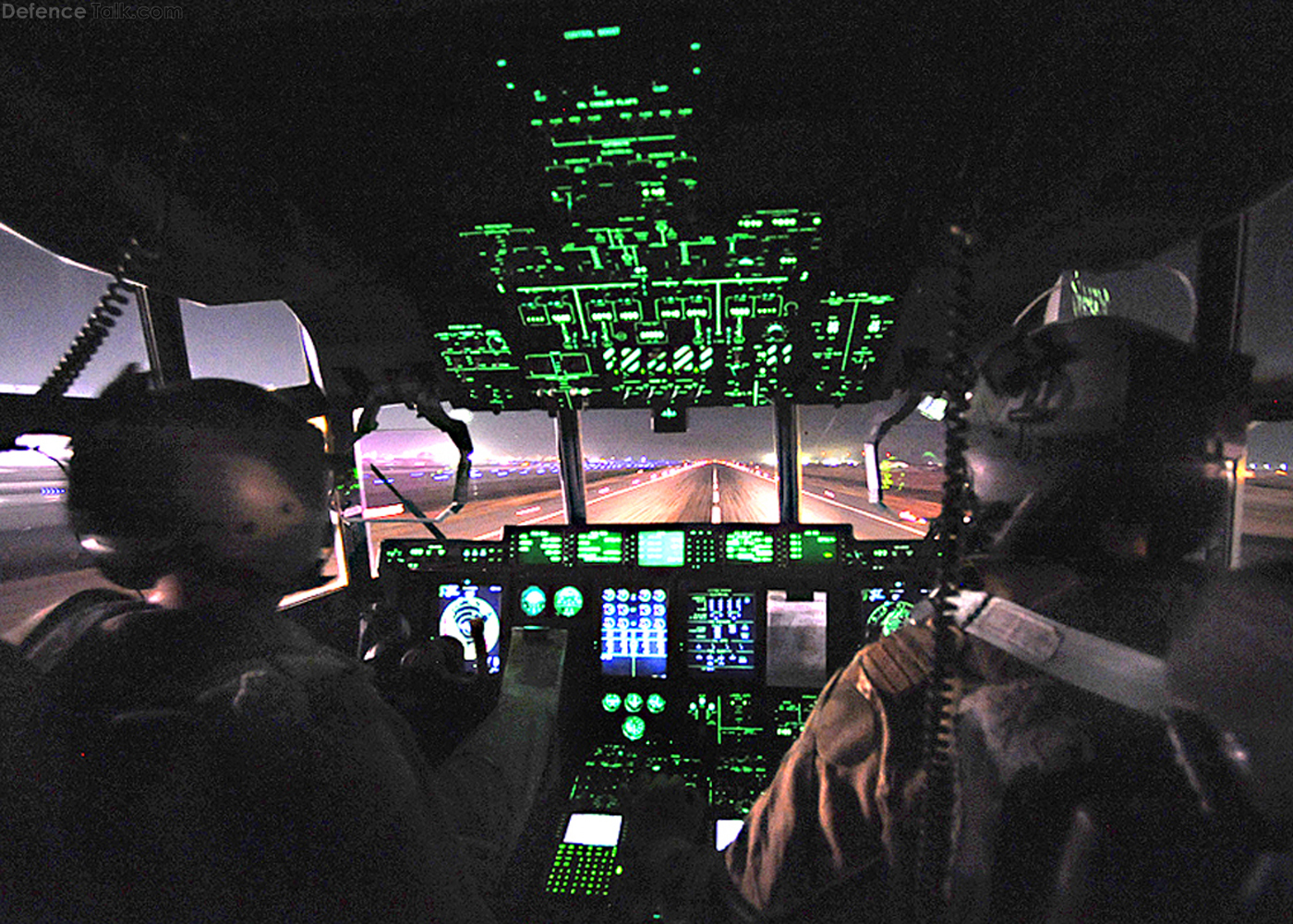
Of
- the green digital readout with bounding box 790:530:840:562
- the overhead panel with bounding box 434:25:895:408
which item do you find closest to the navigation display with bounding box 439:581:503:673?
the overhead panel with bounding box 434:25:895:408

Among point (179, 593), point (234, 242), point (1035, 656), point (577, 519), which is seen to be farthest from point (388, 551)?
point (1035, 656)

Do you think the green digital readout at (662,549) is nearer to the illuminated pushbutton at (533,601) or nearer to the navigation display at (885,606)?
the illuminated pushbutton at (533,601)

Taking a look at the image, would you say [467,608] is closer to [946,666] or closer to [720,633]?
[720,633]

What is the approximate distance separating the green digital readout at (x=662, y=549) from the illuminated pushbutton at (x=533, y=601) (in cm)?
44

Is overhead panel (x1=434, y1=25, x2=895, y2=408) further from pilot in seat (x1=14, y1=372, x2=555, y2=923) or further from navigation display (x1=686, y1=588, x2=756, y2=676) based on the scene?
navigation display (x1=686, y1=588, x2=756, y2=676)

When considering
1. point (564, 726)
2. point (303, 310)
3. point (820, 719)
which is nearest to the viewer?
point (820, 719)

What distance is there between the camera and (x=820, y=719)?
2.99ft

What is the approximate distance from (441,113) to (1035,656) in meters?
1.24

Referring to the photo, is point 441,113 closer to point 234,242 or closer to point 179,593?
point 234,242

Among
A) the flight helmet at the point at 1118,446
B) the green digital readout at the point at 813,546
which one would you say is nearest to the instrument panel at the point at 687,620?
the green digital readout at the point at 813,546

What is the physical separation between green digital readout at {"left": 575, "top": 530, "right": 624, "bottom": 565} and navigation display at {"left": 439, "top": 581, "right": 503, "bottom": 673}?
0.40 meters

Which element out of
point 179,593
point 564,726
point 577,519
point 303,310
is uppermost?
point 303,310

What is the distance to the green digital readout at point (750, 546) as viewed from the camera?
88.4 inches

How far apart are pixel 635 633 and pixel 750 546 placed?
592 mm
